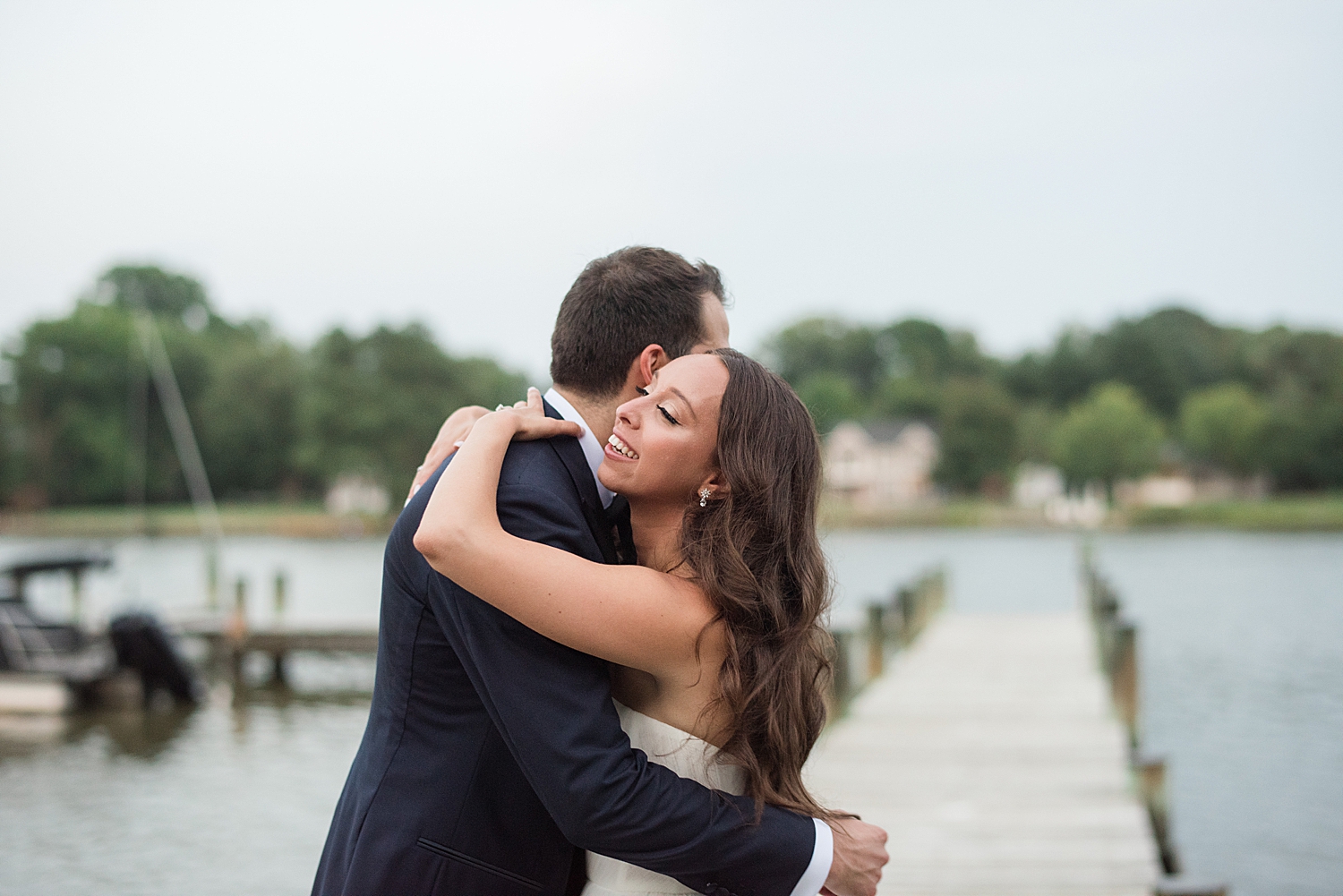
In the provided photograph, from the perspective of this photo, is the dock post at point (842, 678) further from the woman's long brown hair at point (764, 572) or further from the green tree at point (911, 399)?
the green tree at point (911, 399)

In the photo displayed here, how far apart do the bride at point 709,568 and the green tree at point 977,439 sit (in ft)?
307

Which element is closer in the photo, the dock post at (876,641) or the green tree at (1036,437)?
the dock post at (876,641)

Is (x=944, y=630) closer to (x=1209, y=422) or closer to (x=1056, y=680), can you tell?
(x=1056, y=680)

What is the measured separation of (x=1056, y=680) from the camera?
14.0 meters

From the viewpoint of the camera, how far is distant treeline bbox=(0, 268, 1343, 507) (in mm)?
72312

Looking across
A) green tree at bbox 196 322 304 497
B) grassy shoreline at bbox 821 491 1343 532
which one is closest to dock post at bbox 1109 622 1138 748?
grassy shoreline at bbox 821 491 1343 532

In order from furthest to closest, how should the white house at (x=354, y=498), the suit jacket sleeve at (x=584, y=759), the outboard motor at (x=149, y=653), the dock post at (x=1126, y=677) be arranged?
the white house at (x=354, y=498)
the outboard motor at (x=149, y=653)
the dock post at (x=1126, y=677)
the suit jacket sleeve at (x=584, y=759)

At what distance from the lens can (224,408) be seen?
8094 cm

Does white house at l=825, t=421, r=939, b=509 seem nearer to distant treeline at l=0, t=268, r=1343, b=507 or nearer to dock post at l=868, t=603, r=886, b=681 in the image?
distant treeline at l=0, t=268, r=1343, b=507

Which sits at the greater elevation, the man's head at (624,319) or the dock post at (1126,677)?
the man's head at (624,319)

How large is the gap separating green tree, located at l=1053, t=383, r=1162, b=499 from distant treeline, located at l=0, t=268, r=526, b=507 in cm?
4210

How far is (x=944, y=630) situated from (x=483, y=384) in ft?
178

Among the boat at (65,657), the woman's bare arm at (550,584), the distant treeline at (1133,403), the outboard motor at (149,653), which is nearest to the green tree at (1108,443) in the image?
the distant treeline at (1133,403)

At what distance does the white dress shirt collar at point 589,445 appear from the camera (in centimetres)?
243
